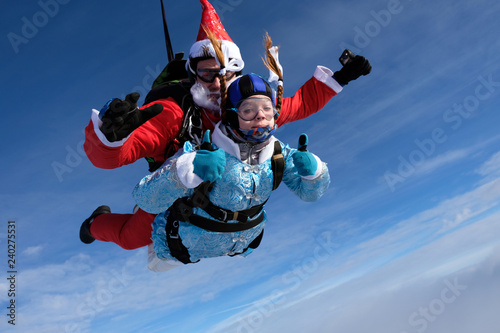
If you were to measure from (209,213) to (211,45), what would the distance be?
161 centimetres

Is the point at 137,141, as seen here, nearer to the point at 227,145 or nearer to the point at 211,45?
the point at 227,145

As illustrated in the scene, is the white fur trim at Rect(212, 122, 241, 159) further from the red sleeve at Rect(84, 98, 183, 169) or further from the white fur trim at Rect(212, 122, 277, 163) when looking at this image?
the red sleeve at Rect(84, 98, 183, 169)

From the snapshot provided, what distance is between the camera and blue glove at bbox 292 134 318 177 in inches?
133

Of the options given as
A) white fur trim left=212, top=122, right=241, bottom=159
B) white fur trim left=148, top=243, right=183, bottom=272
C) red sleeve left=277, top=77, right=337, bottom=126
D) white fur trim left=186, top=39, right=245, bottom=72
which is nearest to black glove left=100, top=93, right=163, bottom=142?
white fur trim left=212, top=122, right=241, bottom=159

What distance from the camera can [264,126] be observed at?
319cm

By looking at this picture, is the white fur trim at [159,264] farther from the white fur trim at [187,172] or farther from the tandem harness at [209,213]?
the white fur trim at [187,172]

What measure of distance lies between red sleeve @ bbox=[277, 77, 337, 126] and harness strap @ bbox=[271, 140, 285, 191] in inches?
37.1

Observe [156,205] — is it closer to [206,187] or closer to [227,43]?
[206,187]

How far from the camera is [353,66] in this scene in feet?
13.6

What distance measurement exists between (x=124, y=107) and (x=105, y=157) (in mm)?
545

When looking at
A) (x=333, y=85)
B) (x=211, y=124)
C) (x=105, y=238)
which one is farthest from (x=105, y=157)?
(x=333, y=85)

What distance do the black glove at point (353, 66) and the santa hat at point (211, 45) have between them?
103 cm

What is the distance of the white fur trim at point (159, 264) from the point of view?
4.02m

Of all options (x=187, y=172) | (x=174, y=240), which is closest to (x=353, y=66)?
Answer: (x=187, y=172)
